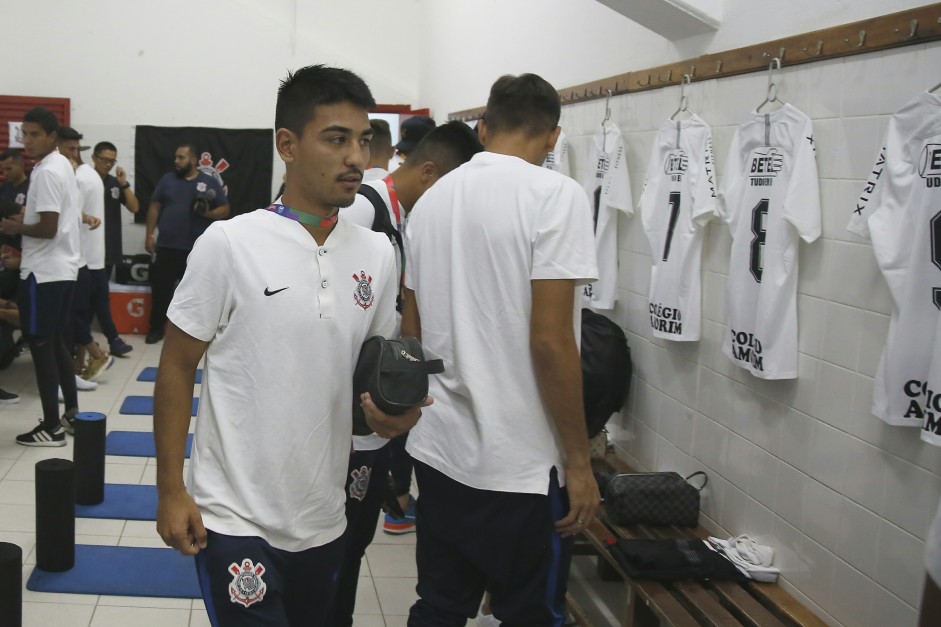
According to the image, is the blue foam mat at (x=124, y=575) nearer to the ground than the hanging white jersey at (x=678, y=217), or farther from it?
nearer to the ground

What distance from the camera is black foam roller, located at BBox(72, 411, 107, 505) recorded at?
173 inches

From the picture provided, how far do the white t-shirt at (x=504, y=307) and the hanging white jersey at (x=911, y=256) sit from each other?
2.73 feet

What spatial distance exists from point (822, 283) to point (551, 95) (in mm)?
1101

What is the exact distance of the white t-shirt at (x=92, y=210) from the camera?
7.11 meters

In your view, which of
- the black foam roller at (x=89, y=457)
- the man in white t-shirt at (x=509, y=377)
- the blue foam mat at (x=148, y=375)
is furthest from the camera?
the blue foam mat at (x=148, y=375)

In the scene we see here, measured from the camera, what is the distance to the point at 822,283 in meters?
2.78

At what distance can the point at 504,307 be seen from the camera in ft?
7.20

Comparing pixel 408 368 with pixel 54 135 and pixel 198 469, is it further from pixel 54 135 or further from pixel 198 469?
pixel 54 135

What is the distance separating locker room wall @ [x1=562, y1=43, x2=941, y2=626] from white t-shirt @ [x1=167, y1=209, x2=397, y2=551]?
156 cm

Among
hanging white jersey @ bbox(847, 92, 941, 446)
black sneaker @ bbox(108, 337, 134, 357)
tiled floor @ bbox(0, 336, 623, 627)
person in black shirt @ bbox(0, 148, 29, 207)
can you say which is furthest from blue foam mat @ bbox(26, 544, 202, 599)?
black sneaker @ bbox(108, 337, 134, 357)

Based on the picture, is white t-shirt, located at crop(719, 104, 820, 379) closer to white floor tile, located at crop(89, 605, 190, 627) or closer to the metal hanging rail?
the metal hanging rail

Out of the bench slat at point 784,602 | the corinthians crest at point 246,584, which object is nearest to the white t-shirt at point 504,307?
the corinthians crest at point 246,584

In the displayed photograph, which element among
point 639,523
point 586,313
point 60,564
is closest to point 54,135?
point 60,564

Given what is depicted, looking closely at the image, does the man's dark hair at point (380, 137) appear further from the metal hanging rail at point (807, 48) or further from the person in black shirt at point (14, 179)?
the person in black shirt at point (14, 179)
